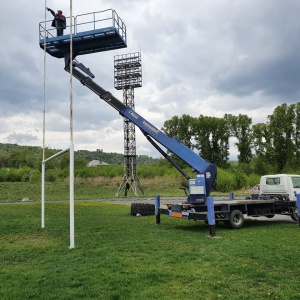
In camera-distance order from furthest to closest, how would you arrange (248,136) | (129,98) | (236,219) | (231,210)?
(248,136) < (129,98) < (236,219) < (231,210)

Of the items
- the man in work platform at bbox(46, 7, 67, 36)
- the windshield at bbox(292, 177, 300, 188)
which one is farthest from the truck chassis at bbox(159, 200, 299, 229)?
the man in work platform at bbox(46, 7, 67, 36)

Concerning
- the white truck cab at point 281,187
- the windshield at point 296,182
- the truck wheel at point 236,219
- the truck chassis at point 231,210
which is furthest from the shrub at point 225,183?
the truck wheel at point 236,219

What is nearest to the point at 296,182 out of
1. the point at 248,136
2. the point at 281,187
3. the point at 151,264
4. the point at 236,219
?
the point at 281,187

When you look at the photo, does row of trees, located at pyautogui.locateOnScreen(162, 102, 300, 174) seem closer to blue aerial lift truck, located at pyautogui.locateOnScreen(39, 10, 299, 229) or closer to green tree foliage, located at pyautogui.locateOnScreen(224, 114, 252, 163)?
green tree foliage, located at pyautogui.locateOnScreen(224, 114, 252, 163)

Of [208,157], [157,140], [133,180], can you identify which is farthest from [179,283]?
[208,157]

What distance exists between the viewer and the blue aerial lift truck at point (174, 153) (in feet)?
44.8

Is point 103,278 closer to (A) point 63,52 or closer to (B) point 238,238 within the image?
(B) point 238,238

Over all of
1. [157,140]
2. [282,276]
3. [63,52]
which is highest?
[63,52]

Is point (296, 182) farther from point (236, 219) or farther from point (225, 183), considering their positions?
point (225, 183)

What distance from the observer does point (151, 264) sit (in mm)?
7969

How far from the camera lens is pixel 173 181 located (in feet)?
173

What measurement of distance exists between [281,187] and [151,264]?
10.1 m

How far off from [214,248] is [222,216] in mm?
3794

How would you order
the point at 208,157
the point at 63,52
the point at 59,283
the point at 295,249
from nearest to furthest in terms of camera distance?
the point at 59,283 → the point at 295,249 → the point at 63,52 → the point at 208,157
